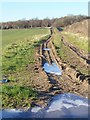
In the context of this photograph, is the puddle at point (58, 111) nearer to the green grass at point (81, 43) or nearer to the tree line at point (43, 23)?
the green grass at point (81, 43)

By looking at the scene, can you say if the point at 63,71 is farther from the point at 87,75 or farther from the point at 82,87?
the point at 82,87

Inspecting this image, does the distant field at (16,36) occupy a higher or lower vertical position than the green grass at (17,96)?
higher

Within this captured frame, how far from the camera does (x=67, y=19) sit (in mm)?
129250

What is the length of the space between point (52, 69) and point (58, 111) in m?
9.75

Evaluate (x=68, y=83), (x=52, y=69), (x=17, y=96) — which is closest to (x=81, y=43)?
(x=52, y=69)

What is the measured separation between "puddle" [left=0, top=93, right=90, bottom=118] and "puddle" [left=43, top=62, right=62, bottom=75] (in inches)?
255

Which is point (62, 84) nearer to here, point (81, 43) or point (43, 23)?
point (81, 43)

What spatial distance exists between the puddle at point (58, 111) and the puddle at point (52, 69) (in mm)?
6476

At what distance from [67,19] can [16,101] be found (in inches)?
4650

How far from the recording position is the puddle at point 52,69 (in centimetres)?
1981

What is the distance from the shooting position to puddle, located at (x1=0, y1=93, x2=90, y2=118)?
11.1 metres

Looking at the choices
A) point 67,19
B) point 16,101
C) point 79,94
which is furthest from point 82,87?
point 67,19

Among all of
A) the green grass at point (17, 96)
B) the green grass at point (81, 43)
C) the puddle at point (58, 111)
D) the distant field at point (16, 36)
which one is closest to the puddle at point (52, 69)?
the green grass at point (17, 96)

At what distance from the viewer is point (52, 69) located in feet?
69.6
